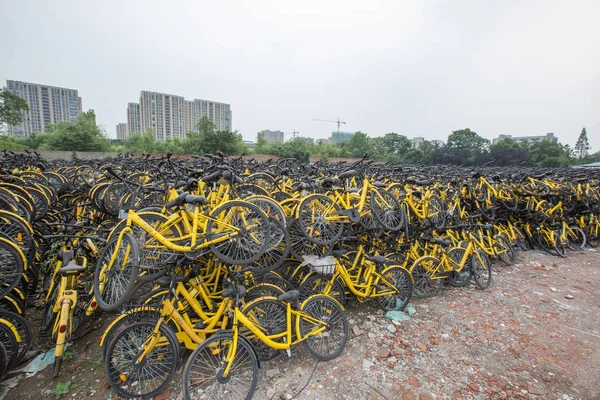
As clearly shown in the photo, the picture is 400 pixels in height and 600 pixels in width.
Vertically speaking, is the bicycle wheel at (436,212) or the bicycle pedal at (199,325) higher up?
the bicycle wheel at (436,212)

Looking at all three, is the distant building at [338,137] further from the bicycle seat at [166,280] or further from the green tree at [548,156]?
Result: the bicycle seat at [166,280]

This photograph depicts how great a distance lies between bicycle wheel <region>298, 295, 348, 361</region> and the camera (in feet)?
8.62

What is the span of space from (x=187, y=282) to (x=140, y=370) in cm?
75

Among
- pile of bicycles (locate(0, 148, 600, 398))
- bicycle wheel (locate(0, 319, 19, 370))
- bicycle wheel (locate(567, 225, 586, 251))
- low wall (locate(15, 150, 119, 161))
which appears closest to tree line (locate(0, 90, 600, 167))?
low wall (locate(15, 150, 119, 161))

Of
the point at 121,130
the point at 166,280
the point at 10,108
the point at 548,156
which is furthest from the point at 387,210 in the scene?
the point at 121,130

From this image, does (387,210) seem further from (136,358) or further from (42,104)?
(42,104)

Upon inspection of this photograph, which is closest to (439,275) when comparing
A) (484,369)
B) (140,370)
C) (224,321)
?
(484,369)

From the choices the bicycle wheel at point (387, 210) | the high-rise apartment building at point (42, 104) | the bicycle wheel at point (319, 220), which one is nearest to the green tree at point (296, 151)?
the bicycle wheel at point (387, 210)

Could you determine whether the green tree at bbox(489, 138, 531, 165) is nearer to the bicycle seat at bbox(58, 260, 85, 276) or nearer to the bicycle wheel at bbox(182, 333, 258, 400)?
the bicycle wheel at bbox(182, 333, 258, 400)

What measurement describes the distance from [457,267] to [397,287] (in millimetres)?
1370

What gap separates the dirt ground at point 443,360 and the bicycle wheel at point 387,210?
1181 mm

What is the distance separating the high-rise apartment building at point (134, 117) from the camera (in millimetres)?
47188

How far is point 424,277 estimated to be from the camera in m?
3.94

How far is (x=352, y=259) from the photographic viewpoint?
3.52m
